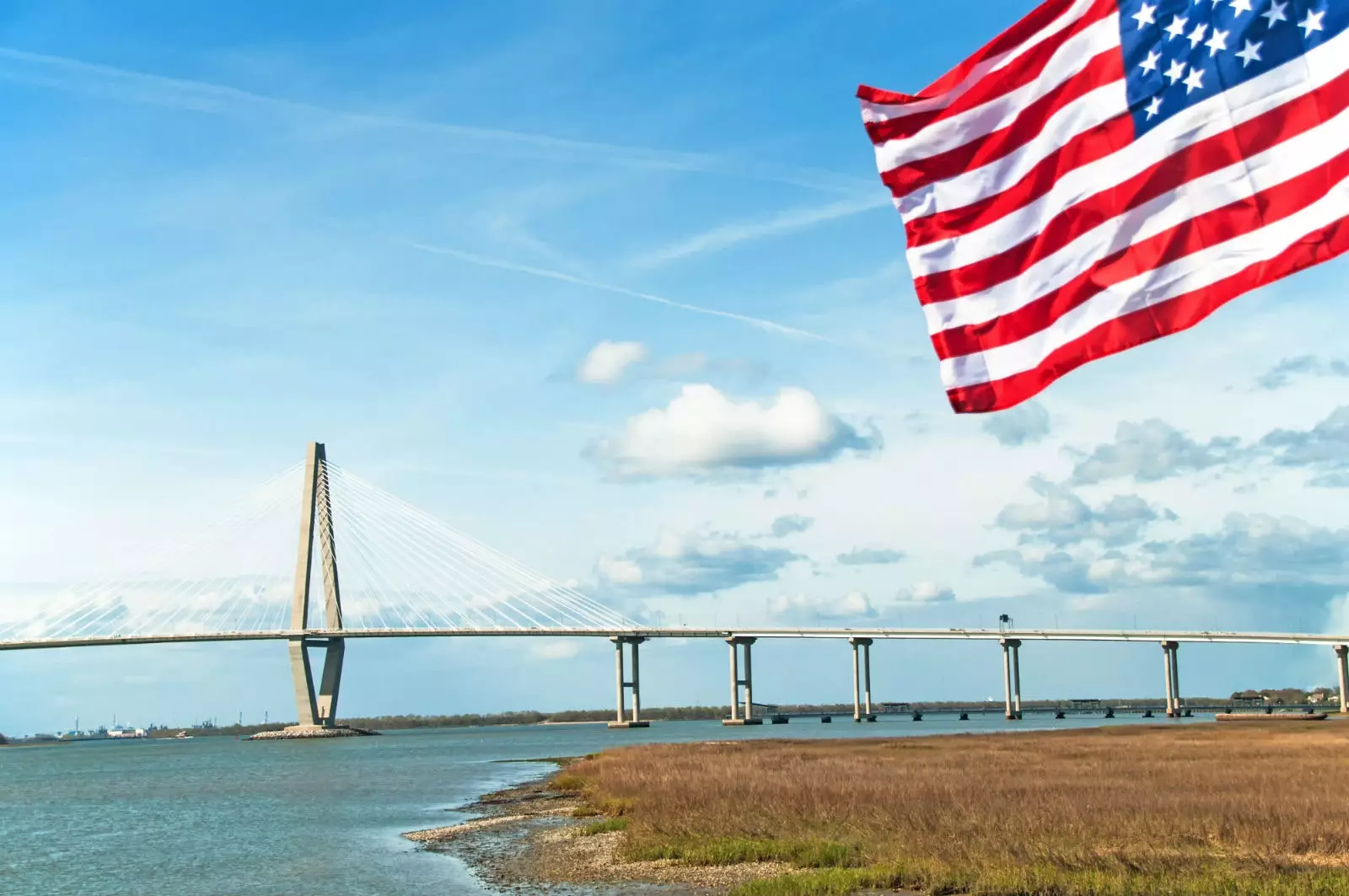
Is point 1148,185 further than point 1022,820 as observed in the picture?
No

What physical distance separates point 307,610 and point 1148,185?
433 feet

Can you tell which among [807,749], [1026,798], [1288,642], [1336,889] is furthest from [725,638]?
[1336,889]

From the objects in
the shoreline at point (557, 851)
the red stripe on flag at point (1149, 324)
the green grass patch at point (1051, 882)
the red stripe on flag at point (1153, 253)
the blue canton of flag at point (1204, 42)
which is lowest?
the shoreline at point (557, 851)

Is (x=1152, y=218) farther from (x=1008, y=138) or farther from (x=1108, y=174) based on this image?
(x=1008, y=138)

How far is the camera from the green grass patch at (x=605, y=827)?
31.3 metres

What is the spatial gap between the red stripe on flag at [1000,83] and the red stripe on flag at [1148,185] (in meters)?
1.06

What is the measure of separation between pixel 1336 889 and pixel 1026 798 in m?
12.3

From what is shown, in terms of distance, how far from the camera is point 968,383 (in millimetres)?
9570

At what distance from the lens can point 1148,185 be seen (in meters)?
8.47

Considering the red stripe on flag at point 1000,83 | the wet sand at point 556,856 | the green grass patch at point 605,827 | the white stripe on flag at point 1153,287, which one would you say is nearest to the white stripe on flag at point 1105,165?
the red stripe on flag at point 1000,83

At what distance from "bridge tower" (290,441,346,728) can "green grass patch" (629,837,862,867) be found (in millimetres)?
109369

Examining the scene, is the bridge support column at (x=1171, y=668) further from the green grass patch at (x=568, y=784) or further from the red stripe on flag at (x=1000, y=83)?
the red stripe on flag at (x=1000, y=83)

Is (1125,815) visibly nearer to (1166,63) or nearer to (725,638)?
(1166,63)

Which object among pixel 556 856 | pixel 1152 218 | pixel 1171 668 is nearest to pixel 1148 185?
pixel 1152 218
